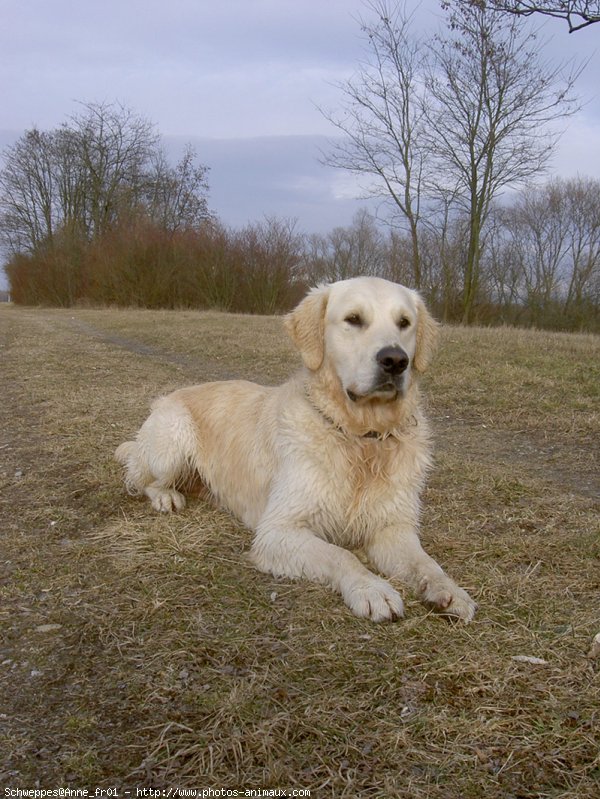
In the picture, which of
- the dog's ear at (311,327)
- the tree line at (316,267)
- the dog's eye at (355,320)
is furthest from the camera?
the tree line at (316,267)

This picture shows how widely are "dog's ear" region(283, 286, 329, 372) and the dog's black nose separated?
461 millimetres

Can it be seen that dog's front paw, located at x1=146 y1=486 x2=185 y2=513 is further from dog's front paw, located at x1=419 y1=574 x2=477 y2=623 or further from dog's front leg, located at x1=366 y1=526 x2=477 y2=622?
dog's front paw, located at x1=419 y1=574 x2=477 y2=623

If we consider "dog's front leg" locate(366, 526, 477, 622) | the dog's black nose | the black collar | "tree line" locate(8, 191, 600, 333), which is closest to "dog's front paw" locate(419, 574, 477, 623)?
"dog's front leg" locate(366, 526, 477, 622)

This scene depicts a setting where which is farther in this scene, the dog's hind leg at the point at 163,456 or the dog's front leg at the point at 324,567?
the dog's hind leg at the point at 163,456

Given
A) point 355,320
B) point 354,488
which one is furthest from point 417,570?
point 355,320

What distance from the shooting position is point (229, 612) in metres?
2.49

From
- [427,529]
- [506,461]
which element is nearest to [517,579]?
[427,529]

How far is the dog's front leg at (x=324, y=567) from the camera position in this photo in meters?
2.41

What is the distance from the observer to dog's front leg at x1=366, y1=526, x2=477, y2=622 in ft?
7.94

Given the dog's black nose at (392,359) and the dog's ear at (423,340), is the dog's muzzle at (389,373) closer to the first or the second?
the dog's black nose at (392,359)

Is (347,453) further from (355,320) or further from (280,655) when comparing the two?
(280,655)

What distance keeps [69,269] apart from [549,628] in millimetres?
34423

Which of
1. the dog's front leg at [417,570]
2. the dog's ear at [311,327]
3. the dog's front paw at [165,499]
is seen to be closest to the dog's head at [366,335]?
the dog's ear at [311,327]

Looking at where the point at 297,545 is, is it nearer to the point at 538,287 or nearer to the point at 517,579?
the point at 517,579
